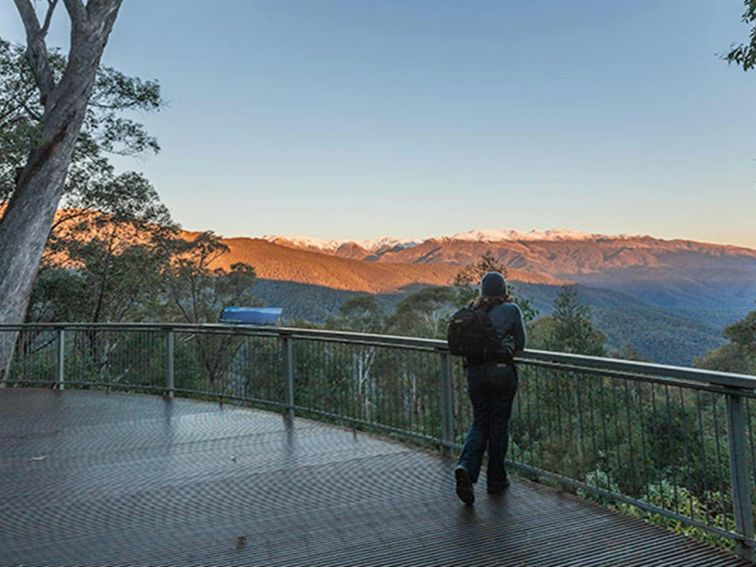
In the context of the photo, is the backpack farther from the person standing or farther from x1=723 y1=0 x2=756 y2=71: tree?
x1=723 y1=0 x2=756 y2=71: tree

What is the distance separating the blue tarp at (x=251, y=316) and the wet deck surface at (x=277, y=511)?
6.54 feet

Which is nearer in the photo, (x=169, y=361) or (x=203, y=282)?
(x=169, y=361)

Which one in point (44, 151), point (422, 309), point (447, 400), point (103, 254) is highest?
point (44, 151)

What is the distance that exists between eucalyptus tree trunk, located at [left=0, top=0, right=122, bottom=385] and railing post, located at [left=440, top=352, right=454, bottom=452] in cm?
1006

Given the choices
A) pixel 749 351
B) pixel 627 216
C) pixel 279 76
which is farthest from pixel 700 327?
pixel 279 76

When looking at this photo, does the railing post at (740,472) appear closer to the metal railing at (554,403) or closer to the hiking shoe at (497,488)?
the metal railing at (554,403)

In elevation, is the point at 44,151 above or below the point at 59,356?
above

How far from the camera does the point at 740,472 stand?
2938 mm

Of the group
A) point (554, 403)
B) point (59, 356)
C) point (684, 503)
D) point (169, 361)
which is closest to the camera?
point (684, 503)

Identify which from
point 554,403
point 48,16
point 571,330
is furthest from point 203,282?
point 554,403

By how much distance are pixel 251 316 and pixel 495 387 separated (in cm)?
463

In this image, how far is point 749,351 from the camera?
78.7 ft

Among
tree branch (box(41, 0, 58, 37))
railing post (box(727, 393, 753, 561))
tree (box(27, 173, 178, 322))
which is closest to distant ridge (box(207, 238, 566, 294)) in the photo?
tree (box(27, 173, 178, 322))

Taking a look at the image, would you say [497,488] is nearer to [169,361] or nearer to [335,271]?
[169,361]
